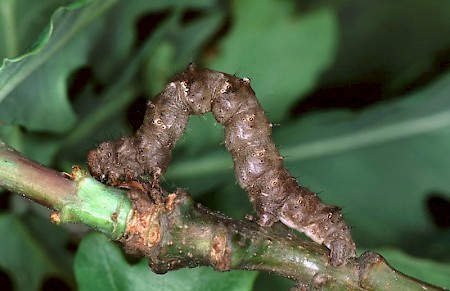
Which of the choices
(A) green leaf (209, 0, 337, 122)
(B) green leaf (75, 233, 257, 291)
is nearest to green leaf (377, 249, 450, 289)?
(B) green leaf (75, 233, 257, 291)

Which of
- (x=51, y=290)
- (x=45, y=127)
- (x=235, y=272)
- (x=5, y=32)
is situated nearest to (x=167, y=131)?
(x=235, y=272)

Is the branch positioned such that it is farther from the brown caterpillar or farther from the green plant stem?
the brown caterpillar

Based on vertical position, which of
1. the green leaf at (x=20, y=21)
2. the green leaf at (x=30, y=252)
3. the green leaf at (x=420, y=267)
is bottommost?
the green leaf at (x=30, y=252)

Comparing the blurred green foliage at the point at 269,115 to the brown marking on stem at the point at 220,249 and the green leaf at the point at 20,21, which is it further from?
the brown marking on stem at the point at 220,249

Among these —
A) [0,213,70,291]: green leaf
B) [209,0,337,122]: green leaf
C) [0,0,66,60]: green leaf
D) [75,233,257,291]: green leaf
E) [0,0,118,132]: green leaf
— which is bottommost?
[75,233,257,291]: green leaf

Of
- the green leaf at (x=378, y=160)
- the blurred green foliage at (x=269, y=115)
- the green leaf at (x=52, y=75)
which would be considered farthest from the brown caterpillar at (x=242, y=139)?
the green leaf at (x=378, y=160)

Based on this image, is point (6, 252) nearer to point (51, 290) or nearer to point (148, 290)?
point (51, 290)
